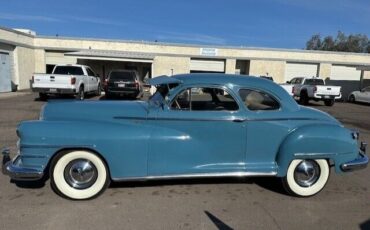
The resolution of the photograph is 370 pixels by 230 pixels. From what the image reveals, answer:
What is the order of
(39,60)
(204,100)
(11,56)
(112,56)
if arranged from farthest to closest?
(39,60)
(112,56)
(11,56)
(204,100)

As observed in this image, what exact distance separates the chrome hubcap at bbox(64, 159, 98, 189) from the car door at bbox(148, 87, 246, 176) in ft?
2.65

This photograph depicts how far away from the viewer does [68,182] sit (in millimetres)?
4750

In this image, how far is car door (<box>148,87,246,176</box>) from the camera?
189 inches

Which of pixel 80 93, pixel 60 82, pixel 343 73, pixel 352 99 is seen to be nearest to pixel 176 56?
pixel 352 99

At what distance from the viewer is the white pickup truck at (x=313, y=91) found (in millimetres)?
21125

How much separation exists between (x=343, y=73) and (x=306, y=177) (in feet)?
115

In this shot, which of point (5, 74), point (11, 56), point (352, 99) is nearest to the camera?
point (5, 74)

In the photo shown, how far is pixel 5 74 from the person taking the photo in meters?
24.2

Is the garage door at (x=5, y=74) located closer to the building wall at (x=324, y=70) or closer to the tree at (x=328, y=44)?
the building wall at (x=324, y=70)

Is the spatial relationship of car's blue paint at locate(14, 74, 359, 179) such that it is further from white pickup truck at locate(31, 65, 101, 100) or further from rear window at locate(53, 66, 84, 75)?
rear window at locate(53, 66, 84, 75)

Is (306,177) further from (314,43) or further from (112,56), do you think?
(314,43)

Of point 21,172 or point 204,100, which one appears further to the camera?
point 204,100

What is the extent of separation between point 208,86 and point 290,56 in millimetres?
31737

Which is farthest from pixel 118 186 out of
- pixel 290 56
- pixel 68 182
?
pixel 290 56
